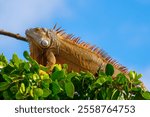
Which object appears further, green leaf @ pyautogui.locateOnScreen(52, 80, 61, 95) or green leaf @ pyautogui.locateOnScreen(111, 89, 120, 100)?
green leaf @ pyautogui.locateOnScreen(111, 89, 120, 100)

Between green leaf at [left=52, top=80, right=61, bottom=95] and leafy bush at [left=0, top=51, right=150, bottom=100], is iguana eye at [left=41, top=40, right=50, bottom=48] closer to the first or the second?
leafy bush at [left=0, top=51, right=150, bottom=100]

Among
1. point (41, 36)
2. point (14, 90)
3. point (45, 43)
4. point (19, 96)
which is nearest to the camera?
point (19, 96)

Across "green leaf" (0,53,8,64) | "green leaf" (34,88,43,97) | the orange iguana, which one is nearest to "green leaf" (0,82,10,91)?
"green leaf" (34,88,43,97)

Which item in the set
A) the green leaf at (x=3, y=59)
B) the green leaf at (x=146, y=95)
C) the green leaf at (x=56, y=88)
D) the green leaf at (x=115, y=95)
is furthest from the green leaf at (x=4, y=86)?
the green leaf at (x=146, y=95)

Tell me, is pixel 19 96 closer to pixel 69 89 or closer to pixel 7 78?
pixel 7 78

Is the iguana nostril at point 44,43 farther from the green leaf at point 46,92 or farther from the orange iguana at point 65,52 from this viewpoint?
the green leaf at point 46,92

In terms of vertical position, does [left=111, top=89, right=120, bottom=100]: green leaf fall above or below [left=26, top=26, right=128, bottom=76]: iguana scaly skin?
below

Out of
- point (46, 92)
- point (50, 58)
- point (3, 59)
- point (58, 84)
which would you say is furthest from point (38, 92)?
point (50, 58)
